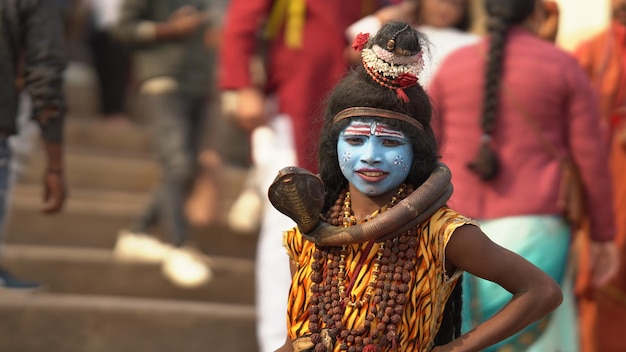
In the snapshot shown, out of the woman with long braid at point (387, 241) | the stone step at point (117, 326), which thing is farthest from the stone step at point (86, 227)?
the woman with long braid at point (387, 241)

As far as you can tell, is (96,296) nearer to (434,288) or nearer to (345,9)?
(345,9)

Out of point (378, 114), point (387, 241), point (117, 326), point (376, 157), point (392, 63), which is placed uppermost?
point (392, 63)

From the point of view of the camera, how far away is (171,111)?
675cm

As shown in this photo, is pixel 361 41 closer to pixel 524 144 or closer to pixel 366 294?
pixel 366 294

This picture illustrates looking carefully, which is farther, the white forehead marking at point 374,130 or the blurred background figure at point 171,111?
the blurred background figure at point 171,111

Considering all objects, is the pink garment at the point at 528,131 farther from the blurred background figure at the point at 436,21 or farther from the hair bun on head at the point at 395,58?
the hair bun on head at the point at 395,58

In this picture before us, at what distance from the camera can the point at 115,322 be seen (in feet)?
19.0

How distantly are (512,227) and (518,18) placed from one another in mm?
848

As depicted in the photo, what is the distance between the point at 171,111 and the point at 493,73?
235 centimetres

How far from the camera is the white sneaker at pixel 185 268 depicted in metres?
6.59

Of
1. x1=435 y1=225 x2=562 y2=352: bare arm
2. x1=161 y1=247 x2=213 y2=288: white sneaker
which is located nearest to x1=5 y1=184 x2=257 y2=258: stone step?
x1=161 y1=247 x2=213 y2=288: white sneaker

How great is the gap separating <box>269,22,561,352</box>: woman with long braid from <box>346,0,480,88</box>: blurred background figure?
2.02 metres

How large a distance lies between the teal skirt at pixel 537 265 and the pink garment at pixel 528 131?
5cm

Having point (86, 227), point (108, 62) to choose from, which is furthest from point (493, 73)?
point (108, 62)
